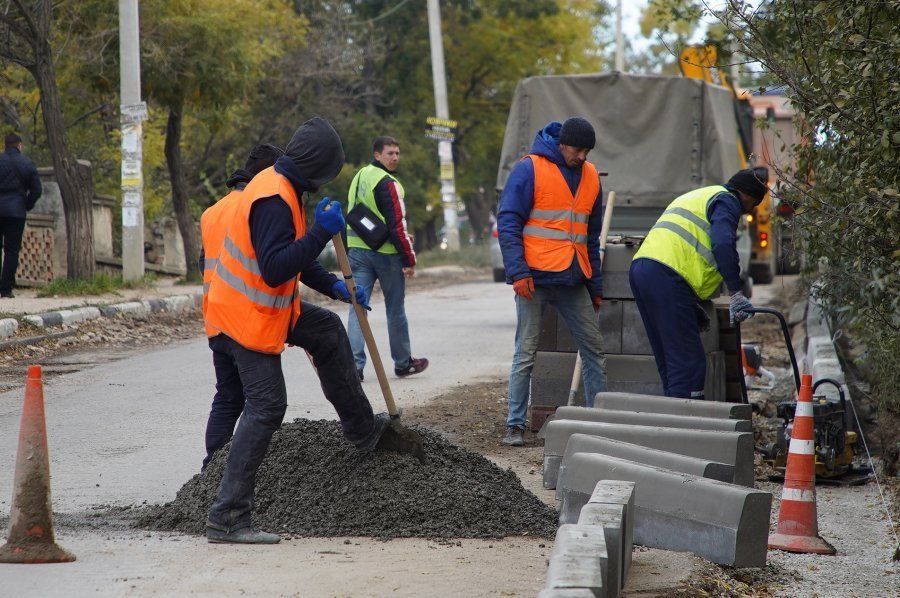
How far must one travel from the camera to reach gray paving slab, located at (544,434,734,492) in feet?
18.3

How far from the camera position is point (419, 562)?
4.89 metres

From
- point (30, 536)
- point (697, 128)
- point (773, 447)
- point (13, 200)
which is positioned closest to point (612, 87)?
point (697, 128)

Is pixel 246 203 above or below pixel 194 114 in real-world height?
below

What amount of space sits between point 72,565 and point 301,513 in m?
1.11

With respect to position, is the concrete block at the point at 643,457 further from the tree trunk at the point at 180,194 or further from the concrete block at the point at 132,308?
the tree trunk at the point at 180,194

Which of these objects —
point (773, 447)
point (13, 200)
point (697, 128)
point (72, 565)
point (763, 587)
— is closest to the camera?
point (72, 565)

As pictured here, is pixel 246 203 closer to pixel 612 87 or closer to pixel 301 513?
pixel 301 513

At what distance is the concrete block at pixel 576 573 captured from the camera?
377 cm

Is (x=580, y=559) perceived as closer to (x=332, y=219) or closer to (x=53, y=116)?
(x=332, y=219)

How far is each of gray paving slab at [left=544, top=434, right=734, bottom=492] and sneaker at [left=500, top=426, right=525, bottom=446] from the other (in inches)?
70.5

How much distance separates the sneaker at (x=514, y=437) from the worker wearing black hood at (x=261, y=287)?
2.73 metres

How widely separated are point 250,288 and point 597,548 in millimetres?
1949

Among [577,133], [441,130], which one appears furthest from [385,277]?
[441,130]

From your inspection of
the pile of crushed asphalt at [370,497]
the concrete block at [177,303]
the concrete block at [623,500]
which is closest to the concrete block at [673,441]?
the pile of crushed asphalt at [370,497]
